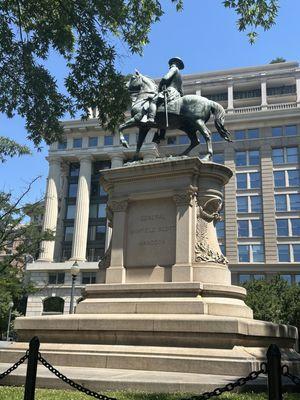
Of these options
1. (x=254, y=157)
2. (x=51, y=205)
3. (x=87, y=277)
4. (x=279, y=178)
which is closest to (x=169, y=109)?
(x=87, y=277)

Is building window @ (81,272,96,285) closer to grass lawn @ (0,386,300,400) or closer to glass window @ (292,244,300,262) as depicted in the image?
glass window @ (292,244,300,262)

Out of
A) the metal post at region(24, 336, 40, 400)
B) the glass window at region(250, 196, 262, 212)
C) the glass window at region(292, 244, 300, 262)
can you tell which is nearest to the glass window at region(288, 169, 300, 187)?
the glass window at region(250, 196, 262, 212)

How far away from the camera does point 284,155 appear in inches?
2950

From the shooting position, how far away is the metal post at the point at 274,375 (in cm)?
535

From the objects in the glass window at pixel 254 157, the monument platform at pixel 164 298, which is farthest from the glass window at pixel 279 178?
the monument platform at pixel 164 298

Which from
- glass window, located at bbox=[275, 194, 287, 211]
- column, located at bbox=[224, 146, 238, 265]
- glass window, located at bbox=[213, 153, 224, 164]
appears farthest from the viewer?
glass window, located at bbox=[213, 153, 224, 164]

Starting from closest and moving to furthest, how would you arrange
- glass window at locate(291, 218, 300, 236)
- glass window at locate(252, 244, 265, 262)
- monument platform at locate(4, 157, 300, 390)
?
monument platform at locate(4, 157, 300, 390) → glass window at locate(252, 244, 265, 262) → glass window at locate(291, 218, 300, 236)

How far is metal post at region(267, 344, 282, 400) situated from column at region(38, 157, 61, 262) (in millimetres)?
68066

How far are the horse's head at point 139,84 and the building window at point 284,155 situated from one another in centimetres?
6159

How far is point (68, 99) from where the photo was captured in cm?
1534

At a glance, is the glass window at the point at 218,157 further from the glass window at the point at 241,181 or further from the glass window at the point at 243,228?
the glass window at the point at 243,228

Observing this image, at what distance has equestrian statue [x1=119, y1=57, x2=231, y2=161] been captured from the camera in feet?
51.8

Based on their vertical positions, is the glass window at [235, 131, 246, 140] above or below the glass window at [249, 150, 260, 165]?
above

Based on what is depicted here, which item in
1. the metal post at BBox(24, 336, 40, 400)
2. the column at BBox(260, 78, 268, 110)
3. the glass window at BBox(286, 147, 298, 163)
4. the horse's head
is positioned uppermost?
the column at BBox(260, 78, 268, 110)
